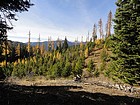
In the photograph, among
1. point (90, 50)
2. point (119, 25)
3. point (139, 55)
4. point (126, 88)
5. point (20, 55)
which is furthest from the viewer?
point (20, 55)

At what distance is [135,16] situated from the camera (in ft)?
87.5

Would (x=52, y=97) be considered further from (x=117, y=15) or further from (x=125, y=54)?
(x=117, y=15)

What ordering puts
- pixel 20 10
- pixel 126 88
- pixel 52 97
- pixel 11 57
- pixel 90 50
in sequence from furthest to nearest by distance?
pixel 11 57
pixel 90 50
pixel 126 88
pixel 20 10
pixel 52 97

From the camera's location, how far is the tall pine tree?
26.0 meters

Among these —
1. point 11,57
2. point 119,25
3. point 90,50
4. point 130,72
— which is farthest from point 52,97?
point 11,57

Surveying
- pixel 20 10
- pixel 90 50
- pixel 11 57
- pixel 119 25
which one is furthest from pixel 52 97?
pixel 11 57

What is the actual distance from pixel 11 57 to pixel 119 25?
369 ft

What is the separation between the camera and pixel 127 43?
26.5 meters

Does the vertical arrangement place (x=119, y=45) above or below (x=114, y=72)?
above

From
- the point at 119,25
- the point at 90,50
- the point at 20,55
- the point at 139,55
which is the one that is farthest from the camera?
the point at 20,55

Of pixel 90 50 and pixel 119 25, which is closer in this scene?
pixel 119 25

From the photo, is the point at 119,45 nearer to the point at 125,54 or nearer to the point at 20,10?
the point at 125,54

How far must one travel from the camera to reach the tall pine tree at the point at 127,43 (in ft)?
85.4

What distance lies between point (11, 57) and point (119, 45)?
113227 mm
